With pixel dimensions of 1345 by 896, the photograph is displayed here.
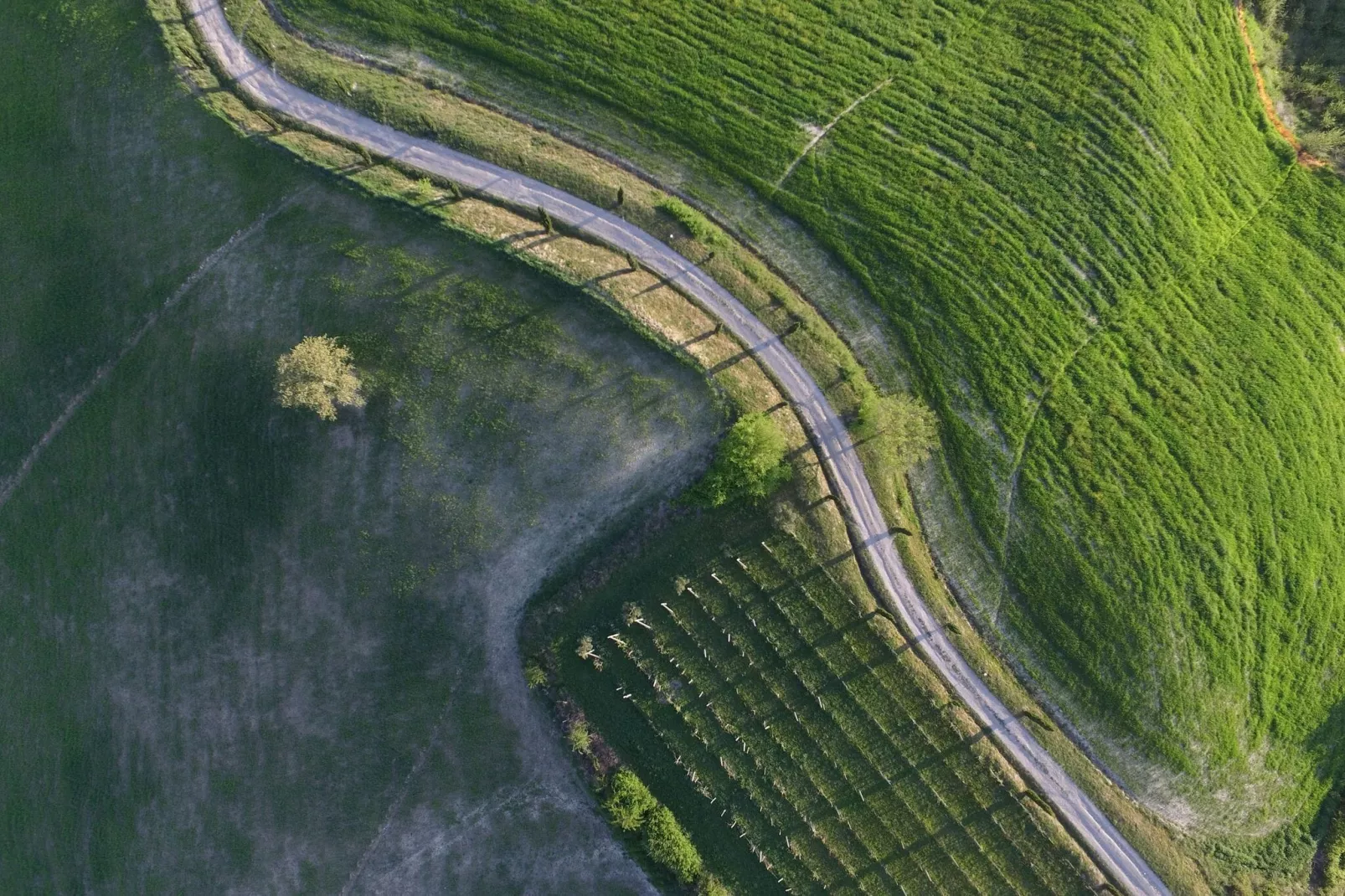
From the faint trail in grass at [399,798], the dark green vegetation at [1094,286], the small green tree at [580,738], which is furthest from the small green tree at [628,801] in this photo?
the dark green vegetation at [1094,286]

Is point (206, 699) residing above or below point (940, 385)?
above

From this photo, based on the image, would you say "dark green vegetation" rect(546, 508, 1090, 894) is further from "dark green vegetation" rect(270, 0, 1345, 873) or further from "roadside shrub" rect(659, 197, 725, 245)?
"roadside shrub" rect(659, 197, 725, 245)

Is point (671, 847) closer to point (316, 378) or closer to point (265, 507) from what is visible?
point (265, 507)

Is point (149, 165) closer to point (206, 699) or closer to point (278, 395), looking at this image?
point (278, 395)

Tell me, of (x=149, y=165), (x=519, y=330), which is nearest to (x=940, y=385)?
(x=519, y=330)

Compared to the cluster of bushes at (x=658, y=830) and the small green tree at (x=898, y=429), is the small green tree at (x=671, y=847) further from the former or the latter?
the small green tree at (x=898, y=429)
